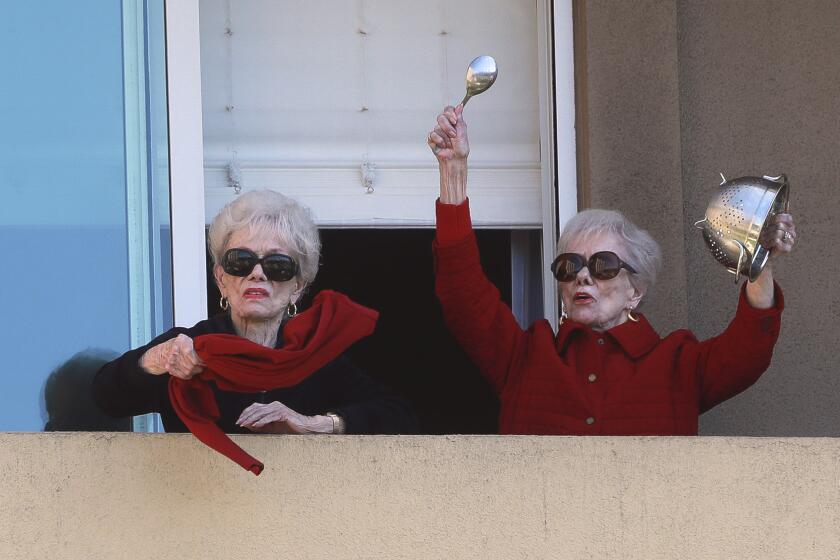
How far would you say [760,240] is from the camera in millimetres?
3346

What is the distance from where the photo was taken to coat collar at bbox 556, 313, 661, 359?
12.3ft

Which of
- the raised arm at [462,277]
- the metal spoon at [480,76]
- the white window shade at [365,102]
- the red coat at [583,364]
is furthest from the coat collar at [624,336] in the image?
the white window shade at [365,102]

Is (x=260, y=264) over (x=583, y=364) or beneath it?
over

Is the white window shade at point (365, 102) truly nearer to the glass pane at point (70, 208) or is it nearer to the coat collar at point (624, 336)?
the glass pane at point (70, 208)

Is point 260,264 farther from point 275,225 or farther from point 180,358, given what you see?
point 180,358

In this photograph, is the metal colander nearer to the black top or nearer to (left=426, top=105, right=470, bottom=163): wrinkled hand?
(left=426, top=105, right=470, bottom=163): wrinkled hand

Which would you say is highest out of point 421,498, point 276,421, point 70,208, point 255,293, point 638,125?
point 638,125

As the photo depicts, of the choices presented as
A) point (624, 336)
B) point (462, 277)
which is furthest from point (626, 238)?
point (462, 277)

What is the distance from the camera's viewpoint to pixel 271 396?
11.6 ft

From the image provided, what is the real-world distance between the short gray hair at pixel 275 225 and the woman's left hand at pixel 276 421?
372mm

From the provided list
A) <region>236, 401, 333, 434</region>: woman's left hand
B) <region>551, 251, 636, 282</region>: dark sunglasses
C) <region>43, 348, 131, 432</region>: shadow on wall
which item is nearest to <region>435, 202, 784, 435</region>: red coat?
<region>551, 251, 636, 282</region>: dark sunglasses

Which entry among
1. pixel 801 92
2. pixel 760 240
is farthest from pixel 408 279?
pixel 760 240

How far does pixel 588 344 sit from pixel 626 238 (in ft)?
1.04

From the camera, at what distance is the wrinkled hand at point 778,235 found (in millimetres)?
3350
